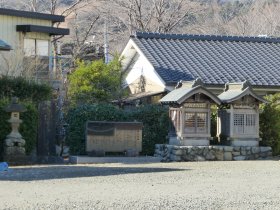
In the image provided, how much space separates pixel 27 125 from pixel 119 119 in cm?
377

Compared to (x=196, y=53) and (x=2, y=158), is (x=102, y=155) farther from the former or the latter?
(x=196, y=53)

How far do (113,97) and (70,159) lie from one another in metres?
6.26

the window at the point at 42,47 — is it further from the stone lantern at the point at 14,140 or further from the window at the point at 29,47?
the stone lantern at the point at 14,140

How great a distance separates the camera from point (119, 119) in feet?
79.6

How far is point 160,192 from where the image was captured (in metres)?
13.2

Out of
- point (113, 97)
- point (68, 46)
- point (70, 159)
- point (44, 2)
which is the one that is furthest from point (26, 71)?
point (44, 2)

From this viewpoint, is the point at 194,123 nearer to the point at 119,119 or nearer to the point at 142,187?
the point at 119,119

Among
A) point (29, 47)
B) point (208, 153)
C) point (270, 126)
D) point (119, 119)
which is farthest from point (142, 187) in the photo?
point (29, 47)

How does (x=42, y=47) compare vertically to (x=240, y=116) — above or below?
above

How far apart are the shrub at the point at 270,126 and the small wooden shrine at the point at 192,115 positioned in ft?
8.11

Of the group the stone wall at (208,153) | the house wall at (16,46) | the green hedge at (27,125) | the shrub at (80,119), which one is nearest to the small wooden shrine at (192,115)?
the stone wall at (208,153)

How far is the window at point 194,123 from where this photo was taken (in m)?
23.4

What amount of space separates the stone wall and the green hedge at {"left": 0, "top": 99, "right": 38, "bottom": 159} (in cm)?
461

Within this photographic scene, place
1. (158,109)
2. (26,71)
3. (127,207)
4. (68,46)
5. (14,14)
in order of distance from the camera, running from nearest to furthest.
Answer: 1. (127,207)
2. (158,109)
3. (26,71)
4. (14,14)
5. (68,46)
